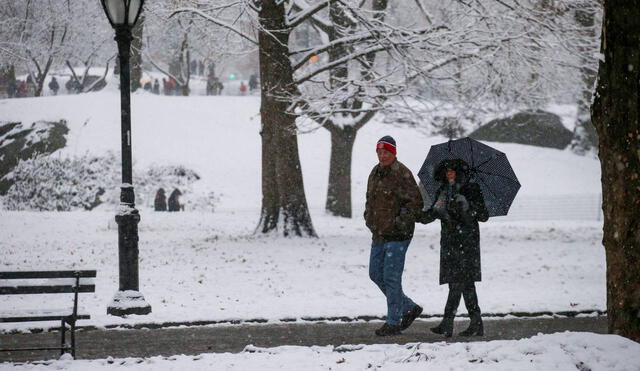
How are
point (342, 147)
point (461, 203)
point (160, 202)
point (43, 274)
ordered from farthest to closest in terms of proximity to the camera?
point (160, 202) → point (342, 147) → point (461, 203) → point (43, 274)

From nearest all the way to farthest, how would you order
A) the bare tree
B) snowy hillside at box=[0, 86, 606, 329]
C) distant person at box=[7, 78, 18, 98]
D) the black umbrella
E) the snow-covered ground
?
the snow-covered ground < the black umbrella < snowy hillside at box=[0, 86, 606, 329] < the bare tree < distant person at box=[7, 78, 18, 98]

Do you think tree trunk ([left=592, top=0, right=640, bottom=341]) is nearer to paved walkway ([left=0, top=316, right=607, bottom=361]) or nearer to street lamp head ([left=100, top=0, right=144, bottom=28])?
paved walkway ([left=0, top=316, right=607, bottom=361])

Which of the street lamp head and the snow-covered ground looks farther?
the street lamp head

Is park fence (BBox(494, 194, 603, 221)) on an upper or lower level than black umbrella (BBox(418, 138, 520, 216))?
lower

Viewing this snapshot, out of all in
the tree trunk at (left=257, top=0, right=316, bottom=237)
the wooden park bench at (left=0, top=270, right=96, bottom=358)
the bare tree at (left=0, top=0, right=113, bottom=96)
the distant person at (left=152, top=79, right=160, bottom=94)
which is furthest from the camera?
the distant person at (left=152, top=79, right=160, bottom=94)

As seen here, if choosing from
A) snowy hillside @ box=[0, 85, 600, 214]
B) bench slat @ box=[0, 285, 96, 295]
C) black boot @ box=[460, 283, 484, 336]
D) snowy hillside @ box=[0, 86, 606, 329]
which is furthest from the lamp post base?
snowy hillside @ box=[0, 85, 600, 214]

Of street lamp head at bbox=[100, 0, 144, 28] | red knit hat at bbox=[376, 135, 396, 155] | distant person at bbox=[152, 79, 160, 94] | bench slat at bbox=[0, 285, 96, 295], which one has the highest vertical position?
distant person at bbox=[152, 79, 160, 94]

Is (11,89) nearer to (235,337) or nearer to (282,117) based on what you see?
(282,117)

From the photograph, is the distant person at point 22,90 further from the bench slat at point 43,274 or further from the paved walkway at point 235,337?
the bench slat at point 43,274

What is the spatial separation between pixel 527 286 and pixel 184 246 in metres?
7.15

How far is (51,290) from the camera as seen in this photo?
23.6 feet

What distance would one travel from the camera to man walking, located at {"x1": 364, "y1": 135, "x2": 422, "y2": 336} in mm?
7637

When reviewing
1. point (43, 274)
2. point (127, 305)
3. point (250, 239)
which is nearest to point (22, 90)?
point (250, 239)

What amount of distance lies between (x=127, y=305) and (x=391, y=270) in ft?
10.7
